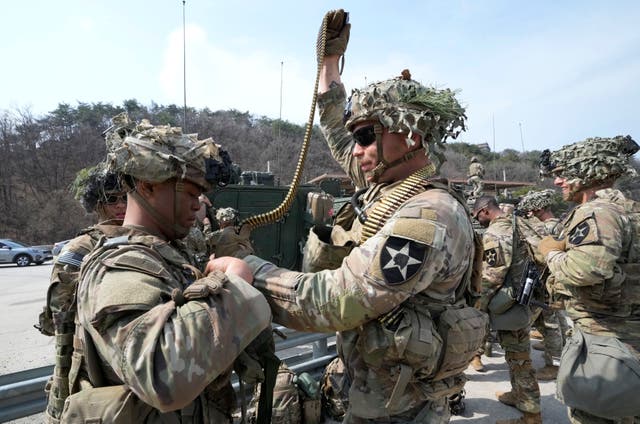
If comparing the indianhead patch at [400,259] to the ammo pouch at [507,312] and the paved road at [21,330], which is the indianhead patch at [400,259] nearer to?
the ammo pouch at [507,312]

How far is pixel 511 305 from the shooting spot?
17.4 ft

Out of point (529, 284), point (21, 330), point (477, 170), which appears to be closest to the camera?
point (529, 284)

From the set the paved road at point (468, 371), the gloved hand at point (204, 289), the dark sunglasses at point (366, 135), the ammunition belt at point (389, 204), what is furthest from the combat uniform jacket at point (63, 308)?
the paved road at point (468, 371)

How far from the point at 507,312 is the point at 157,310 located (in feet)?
16.3

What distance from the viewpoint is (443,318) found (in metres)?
2.14

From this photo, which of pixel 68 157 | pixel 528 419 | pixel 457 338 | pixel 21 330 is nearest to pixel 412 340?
pixel 457 338

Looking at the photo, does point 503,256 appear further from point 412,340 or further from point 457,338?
point 412,340

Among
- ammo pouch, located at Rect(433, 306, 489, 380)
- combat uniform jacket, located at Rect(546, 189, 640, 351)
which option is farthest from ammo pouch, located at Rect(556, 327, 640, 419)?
ammo pouch, located at Rect(433, 306, 489, 380)

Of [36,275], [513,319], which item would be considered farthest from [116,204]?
[36,275]

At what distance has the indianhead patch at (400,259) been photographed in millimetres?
1776

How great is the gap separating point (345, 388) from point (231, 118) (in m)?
64.1

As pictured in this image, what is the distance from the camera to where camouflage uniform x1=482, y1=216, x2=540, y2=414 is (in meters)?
4.98

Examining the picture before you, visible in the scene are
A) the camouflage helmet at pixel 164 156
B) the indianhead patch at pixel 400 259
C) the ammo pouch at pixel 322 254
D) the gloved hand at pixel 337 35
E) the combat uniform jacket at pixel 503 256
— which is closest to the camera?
the indianhead patch at pixel 400 259

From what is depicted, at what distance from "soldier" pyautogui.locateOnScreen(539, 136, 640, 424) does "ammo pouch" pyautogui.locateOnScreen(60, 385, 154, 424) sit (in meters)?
3.31
